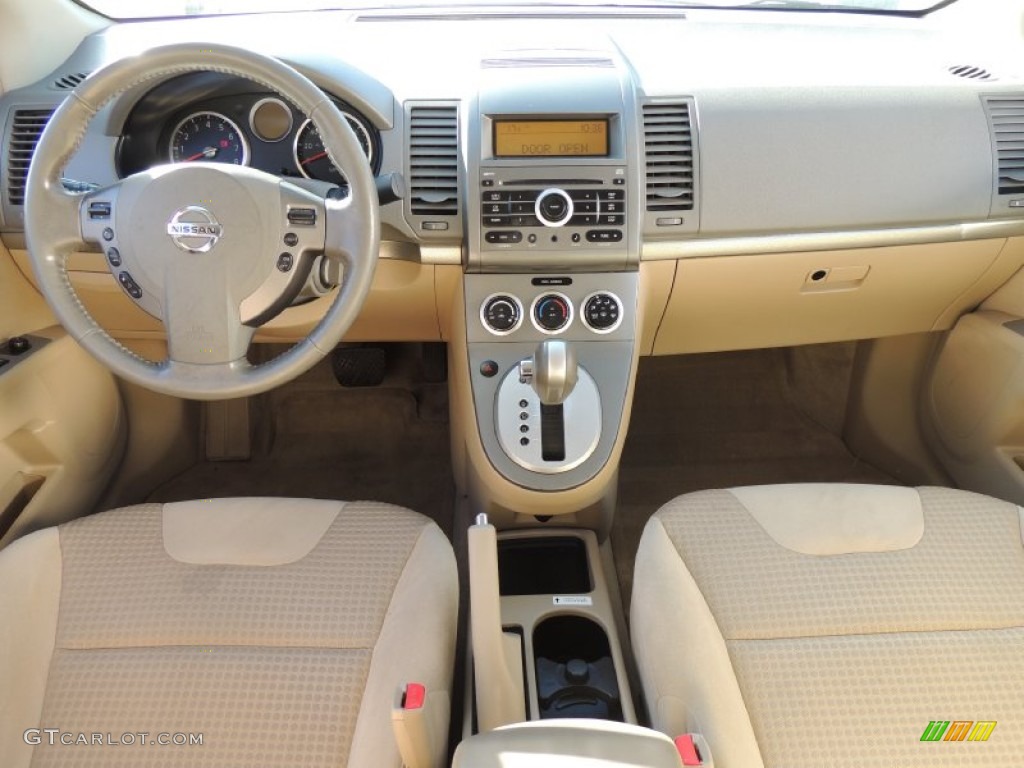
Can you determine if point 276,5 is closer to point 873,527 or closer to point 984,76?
point 984,76

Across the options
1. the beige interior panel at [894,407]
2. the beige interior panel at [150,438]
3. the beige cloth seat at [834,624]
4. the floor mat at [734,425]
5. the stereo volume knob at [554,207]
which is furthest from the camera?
the floor mat at [734,425]

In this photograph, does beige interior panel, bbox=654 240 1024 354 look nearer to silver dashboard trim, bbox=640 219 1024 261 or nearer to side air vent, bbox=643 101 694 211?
silver dashboard trim, bbox=640 219 1024 261

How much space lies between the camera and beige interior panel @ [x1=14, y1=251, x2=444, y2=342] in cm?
149

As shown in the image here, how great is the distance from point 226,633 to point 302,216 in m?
0.61

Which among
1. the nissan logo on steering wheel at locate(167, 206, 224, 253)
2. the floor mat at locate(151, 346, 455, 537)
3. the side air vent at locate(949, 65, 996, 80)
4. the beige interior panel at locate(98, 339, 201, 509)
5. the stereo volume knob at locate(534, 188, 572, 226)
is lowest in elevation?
the floor mat at locate(151, 346, 455, 537)

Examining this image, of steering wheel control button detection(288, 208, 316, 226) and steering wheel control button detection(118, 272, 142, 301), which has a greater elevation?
steering wheel control button detection(288, 208, 316, 226)

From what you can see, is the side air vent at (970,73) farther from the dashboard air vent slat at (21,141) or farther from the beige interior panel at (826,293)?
the dashboard air vent slat at (21,141)

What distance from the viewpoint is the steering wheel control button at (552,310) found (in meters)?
1.45

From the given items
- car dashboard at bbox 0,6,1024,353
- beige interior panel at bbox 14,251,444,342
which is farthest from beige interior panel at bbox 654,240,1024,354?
beige interior panel at bbox 14,251,444,342

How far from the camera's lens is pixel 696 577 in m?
1.20

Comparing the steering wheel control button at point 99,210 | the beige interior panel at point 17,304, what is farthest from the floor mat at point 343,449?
the steering wheel control button at point 99,210

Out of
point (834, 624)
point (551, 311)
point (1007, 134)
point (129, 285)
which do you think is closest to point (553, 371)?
point (551, 311)

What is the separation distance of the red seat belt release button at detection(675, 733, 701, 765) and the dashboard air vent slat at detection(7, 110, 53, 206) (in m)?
1.40

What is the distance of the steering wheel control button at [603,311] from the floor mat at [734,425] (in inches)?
28.9
